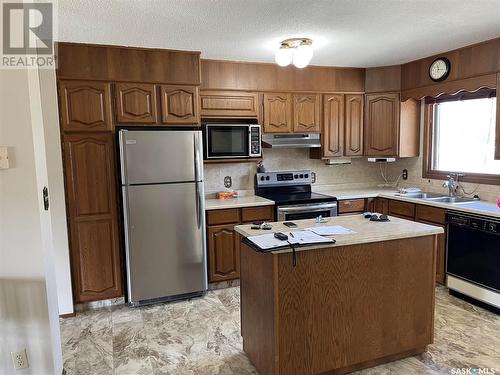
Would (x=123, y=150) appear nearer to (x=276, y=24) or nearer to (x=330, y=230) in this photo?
(x=276, y=24)

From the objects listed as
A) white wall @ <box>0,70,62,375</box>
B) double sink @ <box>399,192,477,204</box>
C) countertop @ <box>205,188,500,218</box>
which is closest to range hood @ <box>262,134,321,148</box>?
countertop @ <box>205,188,500,218</box>

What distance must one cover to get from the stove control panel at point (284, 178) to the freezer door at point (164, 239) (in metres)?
1.11

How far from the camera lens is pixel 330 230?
2.39 meters

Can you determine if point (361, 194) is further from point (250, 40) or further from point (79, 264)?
point (79, 264)

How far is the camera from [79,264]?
3.33m

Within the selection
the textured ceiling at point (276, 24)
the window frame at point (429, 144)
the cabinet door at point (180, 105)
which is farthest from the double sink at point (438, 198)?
the cabinet door at point (180, 105)

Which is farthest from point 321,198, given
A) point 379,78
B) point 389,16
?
point 389,16

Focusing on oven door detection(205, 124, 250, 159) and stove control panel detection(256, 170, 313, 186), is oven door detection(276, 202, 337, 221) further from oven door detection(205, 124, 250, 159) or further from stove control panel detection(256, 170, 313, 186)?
oven door detection(205, 124, 250, 159)

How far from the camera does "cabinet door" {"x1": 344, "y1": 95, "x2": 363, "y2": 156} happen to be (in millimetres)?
4445

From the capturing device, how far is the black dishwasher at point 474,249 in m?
3.09

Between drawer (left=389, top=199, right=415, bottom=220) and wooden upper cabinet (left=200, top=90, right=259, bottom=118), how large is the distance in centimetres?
185

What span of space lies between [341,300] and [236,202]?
1.87 m

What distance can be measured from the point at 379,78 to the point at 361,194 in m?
→ 1.43

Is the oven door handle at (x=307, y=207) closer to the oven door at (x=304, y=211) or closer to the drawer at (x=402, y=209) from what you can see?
the oven door at (x=304, y=211)
